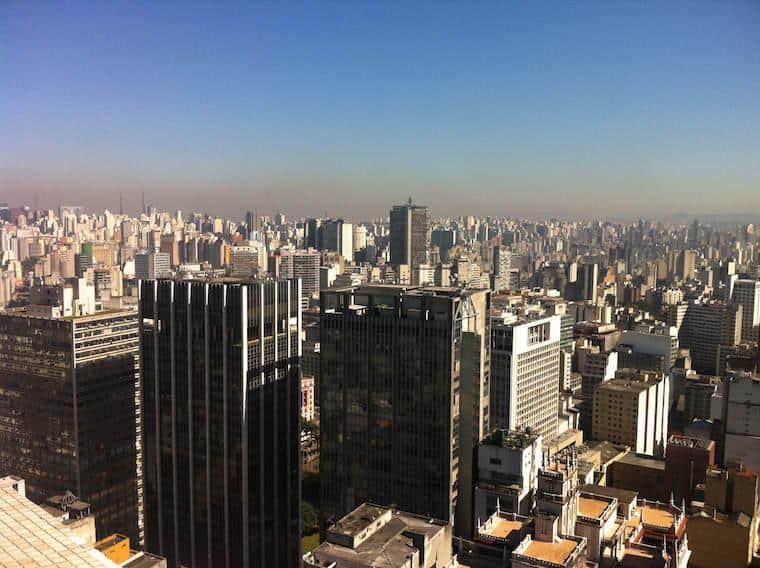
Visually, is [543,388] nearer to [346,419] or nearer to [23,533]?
[346,419]

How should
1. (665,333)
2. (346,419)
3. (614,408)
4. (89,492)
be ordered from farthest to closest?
(665,333)
(614,408)
(89,492)
(346,419)

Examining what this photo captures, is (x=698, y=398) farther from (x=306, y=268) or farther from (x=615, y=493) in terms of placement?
(x=306, y=268)

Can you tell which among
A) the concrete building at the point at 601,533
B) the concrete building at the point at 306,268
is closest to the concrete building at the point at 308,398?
the concrete building at the point at 601,533

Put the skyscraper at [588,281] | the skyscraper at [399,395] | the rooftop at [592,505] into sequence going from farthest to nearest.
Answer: the skyscraper at [588,281]
the skyscraper at [399,395]
the rooftop at [592,505]

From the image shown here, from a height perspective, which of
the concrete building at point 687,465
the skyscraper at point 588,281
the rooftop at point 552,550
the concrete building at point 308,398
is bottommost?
the concrete building at point 308,398

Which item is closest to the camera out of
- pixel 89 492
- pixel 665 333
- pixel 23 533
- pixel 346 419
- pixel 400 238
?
pixel 23 533

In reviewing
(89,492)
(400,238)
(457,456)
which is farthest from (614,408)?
(400,238)

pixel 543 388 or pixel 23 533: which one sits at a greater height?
pixel 23 533

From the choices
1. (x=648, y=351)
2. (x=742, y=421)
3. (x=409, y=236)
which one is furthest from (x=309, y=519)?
(x=409, y=236)

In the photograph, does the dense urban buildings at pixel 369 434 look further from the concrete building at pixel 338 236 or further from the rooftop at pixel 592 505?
the concrete building at pixel 338 236
